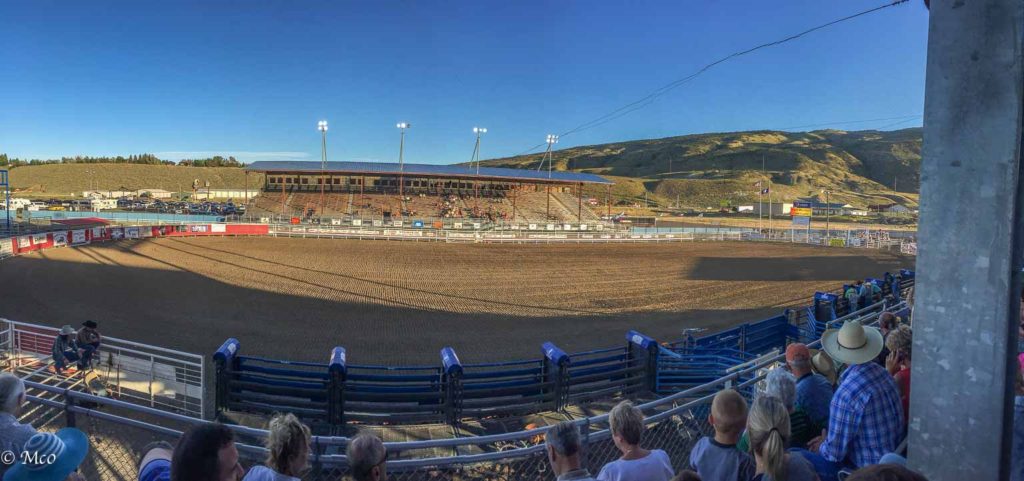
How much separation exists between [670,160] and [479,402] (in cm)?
17136

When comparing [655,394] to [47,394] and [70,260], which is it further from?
[70,260]

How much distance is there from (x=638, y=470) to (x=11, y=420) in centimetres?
343

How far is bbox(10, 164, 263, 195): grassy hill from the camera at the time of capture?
9879cm

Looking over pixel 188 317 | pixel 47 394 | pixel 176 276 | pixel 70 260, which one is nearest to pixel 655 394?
pixel 47 394

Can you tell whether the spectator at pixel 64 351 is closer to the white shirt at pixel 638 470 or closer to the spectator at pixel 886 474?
the white shirt at pixel 638 470

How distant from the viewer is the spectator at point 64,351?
334 inches

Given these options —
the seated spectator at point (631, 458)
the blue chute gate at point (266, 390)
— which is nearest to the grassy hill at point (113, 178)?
the blue chute gate at point (266, 390)

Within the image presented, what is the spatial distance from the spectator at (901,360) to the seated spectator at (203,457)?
4.66 meters

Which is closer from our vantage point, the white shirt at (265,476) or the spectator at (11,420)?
the white shirt at (265,476)

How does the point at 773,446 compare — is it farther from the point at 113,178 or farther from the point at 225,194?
the point at 113,178

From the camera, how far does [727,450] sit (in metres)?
2.98

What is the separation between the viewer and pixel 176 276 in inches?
844

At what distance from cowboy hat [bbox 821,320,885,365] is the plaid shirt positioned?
0.42 metres

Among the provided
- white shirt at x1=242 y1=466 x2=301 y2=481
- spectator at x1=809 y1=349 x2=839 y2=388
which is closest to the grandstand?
spectator at x1=809 y1=349 x2=839 y2=388
